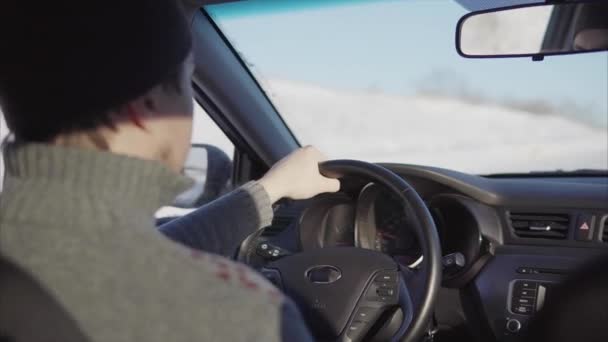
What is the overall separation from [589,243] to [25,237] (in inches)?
108

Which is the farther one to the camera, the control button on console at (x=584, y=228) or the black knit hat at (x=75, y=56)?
the control button on console at (x=584, y=228)

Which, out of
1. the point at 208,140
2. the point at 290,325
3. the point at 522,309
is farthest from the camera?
the point at 208,140

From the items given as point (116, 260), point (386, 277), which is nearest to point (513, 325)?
point (386, 277)

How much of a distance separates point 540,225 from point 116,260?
266 cm

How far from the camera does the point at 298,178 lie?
2.74 metres

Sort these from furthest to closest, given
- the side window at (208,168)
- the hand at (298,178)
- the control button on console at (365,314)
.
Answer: the side window at (208,168) < the control button on console at (365,314) < the hand at (298,178)

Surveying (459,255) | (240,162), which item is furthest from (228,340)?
(240,162)

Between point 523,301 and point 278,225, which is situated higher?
point 278,225

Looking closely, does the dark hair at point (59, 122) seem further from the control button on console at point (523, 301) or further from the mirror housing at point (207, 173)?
the mirror housing at point (207, 173)

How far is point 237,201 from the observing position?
2.55 metres

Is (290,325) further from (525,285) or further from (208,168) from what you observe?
(208,168)

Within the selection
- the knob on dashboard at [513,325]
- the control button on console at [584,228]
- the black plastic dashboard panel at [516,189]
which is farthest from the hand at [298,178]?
the control button on console at [584,228]

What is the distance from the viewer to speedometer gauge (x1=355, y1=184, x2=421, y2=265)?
10.8 feet

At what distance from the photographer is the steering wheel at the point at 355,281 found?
276 cm
